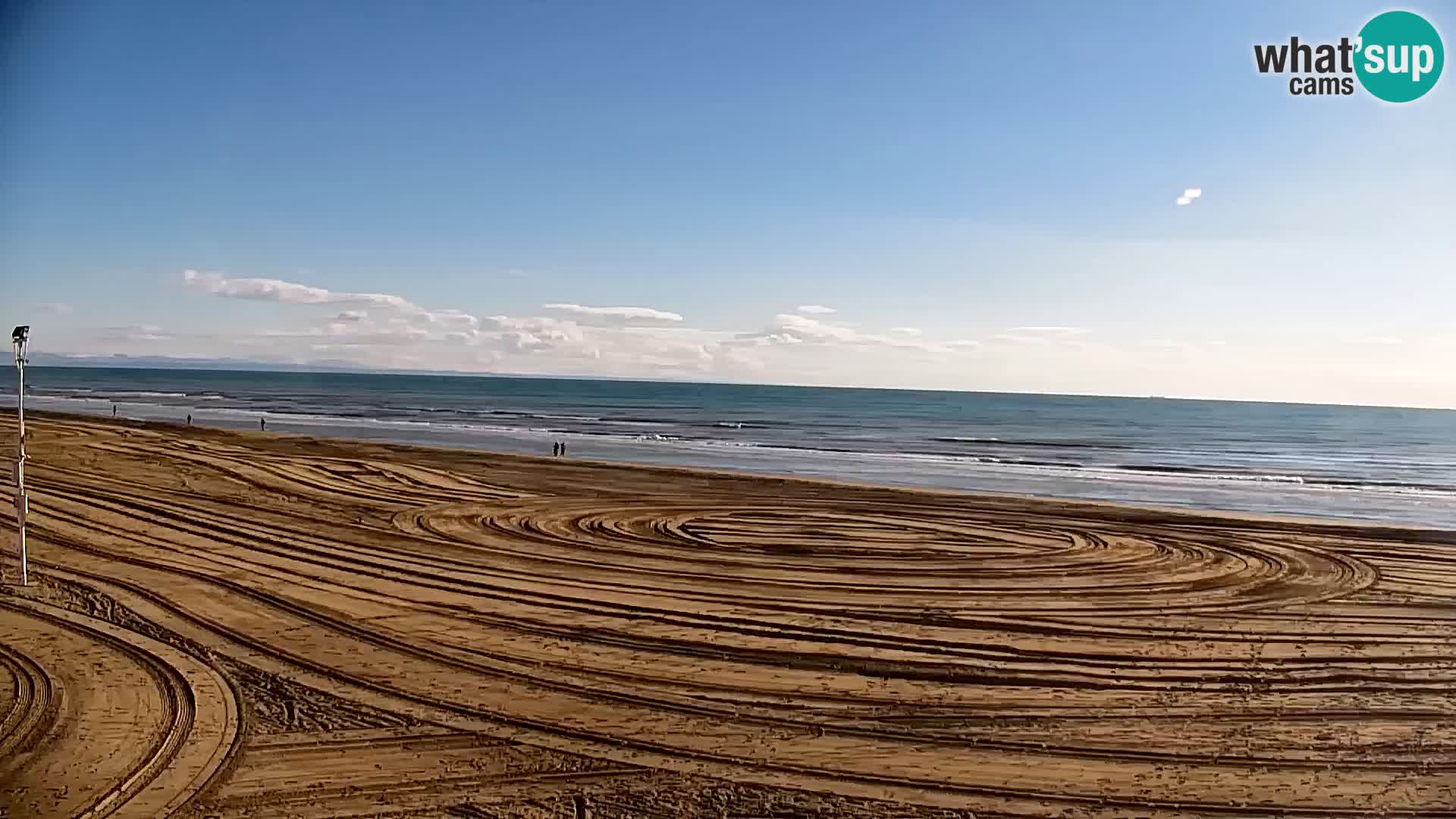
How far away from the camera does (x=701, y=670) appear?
7.60 meters

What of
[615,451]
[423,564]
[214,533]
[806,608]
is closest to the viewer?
[806,608]

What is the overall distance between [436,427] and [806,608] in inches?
1495

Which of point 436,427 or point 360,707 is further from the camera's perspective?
point 436,427

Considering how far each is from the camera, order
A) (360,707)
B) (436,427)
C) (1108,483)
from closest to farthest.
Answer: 1. (360,707)
2. (1108,483)
3. (436,427)

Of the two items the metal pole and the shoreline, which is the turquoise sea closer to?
the shoreline

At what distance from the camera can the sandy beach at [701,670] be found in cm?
548

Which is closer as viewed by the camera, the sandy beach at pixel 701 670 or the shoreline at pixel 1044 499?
the sandy beach at pixel 701 670

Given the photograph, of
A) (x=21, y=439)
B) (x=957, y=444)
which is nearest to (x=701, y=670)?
(x=21, y=439)

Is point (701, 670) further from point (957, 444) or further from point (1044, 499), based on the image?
point (957, 444)

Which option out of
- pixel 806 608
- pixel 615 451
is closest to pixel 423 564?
pixel 806 608

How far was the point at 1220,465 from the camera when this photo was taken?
3366cm

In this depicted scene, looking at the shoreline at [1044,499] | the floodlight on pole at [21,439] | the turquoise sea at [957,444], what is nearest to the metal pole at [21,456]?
the floodlight on pole at [21,439]

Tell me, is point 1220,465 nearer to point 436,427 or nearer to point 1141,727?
point 1141,727

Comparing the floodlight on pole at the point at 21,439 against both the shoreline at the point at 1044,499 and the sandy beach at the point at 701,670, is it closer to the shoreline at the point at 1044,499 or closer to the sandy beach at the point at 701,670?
the sandy beach at the point at 701,670
